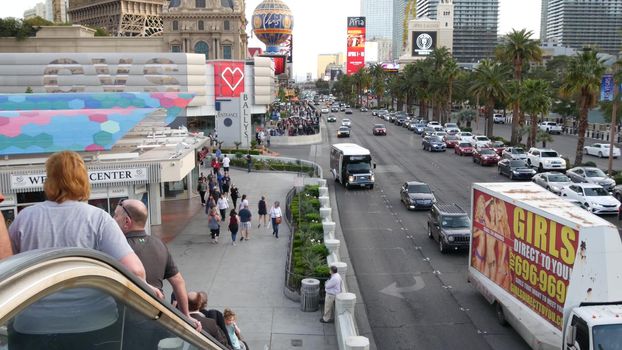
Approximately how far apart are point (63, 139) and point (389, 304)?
1222 cm

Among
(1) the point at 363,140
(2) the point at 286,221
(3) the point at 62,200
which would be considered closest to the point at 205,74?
(1) the point at 363,140

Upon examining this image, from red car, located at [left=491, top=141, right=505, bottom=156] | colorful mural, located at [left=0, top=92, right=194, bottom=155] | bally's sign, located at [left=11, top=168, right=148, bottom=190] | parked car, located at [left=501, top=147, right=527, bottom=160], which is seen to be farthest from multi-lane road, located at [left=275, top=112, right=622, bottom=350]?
red car, located at [left=491, top=141, right=505, bottom=156]

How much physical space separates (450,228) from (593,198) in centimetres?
1120

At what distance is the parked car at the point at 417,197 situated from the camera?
30.3 metres

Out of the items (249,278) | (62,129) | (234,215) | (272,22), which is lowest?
(249,278)

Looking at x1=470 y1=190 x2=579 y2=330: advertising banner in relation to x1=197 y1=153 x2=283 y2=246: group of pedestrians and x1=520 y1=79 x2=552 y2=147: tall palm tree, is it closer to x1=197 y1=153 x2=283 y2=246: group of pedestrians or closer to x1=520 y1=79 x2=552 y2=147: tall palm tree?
x1=197 y1=153 x2=283 y2=246: group of pedestrians

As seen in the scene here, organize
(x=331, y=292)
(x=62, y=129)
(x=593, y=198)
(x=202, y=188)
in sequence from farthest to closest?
(x=202, y=188) → (x=593, y=198) → (x=62, y=129) → (x=331, y=292)

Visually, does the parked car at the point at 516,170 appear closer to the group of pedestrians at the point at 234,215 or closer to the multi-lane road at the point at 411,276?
the multi-lane road at the point at 411,276

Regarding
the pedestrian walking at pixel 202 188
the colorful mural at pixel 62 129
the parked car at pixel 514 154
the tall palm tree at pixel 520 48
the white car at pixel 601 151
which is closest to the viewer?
the colorful mural at pixel 62 129

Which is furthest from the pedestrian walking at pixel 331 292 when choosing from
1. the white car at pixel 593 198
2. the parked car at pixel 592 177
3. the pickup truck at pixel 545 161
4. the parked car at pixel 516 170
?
the pickup truck at pixel 545 161

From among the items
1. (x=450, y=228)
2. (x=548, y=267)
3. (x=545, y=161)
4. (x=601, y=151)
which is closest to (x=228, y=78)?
(x=545, y=161)

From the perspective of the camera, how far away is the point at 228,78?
62156mm

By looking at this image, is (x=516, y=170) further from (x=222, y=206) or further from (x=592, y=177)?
(x=222, y=206)

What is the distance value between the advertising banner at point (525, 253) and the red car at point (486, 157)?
104ft
